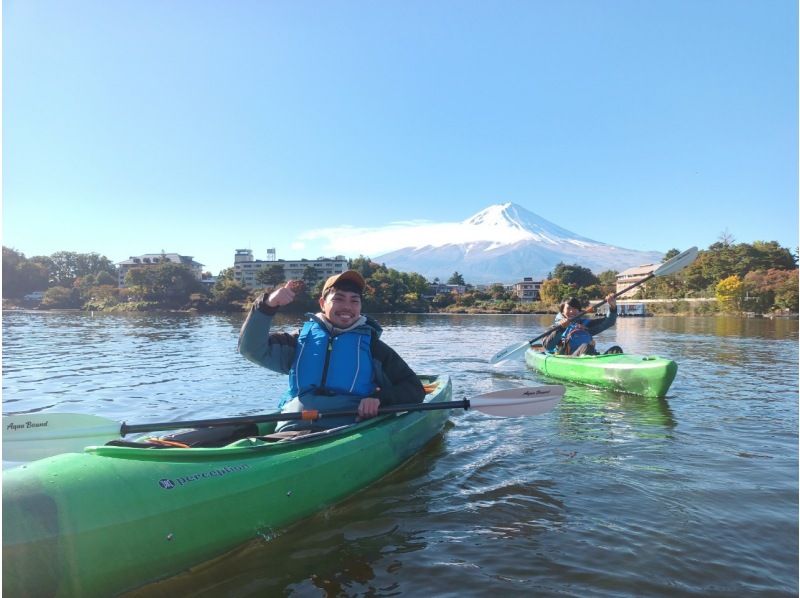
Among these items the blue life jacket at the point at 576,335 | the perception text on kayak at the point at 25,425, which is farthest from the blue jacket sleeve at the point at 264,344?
the blue life jacket at the point at 576,335

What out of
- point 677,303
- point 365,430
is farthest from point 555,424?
point 677,303

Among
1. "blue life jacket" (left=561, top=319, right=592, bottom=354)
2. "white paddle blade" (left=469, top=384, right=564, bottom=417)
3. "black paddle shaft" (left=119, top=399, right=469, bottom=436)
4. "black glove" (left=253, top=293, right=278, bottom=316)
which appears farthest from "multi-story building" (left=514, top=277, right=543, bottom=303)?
"black glove" (left=253, top=293, right=278, bottom=316)

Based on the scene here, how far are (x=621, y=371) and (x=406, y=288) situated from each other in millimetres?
78320

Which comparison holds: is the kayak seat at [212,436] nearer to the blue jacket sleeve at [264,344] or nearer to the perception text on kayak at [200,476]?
the blue jacket sleeve at [264,344]

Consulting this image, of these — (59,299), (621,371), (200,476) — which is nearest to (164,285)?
(59,299)

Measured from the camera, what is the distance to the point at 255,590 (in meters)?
3.45

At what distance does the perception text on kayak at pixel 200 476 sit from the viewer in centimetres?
335

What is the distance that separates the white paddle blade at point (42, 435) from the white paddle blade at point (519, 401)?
370cm

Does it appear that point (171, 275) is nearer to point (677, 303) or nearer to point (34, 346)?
point (34, 346)

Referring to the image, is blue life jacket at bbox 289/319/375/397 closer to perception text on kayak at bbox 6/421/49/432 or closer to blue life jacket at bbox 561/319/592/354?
perception text on kayak at bbox 6/421/49/432

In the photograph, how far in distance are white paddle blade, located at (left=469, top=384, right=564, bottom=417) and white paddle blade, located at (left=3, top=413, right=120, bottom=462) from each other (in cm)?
370

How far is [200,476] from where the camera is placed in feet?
11.6

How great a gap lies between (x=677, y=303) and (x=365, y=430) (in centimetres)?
6727

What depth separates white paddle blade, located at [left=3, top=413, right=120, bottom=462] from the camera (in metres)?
4.02
